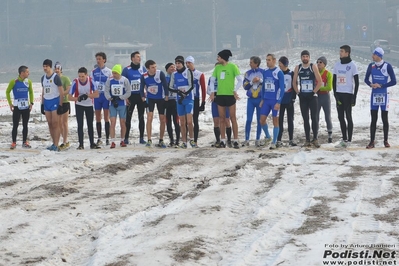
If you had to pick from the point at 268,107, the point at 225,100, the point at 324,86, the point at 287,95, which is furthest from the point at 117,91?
the point at 324,86

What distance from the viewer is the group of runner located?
51.6 feet

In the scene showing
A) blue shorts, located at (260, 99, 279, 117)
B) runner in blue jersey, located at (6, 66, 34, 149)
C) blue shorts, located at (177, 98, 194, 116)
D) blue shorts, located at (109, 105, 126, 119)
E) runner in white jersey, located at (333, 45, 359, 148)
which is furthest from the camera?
runner in blue jersey, located at (6, 66, 34, 149)

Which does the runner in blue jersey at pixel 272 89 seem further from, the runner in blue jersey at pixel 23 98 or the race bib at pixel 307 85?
the runner in blue jersey at pixel 23 98

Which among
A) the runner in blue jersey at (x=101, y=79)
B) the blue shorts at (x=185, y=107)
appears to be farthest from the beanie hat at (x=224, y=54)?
the runner in blue jersey at (x=101, y=79)

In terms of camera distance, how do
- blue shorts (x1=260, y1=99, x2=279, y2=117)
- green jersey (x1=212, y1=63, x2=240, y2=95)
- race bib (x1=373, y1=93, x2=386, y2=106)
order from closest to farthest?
1. race bib (x1=373, y1=93, x2=386, y2=106)
2. blue shorts (x1=260, y1=99, x2=279, y2=117)
3. green jersey (x1=212, y1=63, x2=240, y2=95)

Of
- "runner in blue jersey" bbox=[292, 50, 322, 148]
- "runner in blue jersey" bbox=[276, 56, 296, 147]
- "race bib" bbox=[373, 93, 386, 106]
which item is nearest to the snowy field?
"race bib" bbox=[373, 93, 386, 106]

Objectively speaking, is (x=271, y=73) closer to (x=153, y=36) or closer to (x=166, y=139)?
(x=166, y=139)

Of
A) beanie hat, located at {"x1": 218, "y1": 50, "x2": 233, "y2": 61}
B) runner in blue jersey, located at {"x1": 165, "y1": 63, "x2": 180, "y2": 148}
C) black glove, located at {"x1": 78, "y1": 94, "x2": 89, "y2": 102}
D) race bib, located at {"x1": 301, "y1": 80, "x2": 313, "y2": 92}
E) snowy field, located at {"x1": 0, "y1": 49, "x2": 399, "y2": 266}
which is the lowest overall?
snowy field, located at {"x1": 0, "y1": 49, "x2": 399, "y2": 266}

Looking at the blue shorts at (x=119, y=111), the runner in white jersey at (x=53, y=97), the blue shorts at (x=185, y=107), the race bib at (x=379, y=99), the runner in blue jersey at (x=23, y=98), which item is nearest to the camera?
the race bib at (x=379, y=99)

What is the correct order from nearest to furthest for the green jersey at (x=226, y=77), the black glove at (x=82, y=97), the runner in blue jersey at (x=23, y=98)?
1. the green jersey at (x=226, y=77)
2. the black glove at (x=82, y=97)
3. the runner in blue jersey at (x=23, y=98)

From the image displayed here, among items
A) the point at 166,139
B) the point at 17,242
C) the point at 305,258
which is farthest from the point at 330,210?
the point at 166,139

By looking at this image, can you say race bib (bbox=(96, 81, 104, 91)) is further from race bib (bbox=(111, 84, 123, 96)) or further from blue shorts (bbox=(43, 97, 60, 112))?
blue shorts (bbox=(43, 97, 60, 112))

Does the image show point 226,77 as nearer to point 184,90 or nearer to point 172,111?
point 184,90

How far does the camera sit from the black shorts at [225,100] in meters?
15.9
